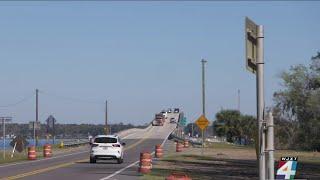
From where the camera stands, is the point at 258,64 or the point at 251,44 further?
the point at 251,44

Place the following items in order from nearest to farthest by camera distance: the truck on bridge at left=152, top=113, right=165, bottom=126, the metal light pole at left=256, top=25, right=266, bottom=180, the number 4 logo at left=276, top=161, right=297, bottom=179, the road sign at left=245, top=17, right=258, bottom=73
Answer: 1. the metal light pole at left=256, top=25, right=266, bottom=180
2. the road sign at left=245, top=17, right=258, bottom=73
3. the number 4 logo at left=276, top=161, right=297, bottom=179
4. the truck on bridge at left=152, top=113, right=165, bottom=126

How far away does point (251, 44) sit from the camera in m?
12.1

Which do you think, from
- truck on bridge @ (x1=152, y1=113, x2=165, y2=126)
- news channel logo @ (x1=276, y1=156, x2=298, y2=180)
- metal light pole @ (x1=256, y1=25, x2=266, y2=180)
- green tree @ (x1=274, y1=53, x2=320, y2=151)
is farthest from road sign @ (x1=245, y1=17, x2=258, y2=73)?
truck on bridge @ (x1=152, y1=113, x2=165, y2=126)

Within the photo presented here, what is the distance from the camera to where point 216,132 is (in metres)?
127

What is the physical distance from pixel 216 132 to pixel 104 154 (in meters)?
86.7

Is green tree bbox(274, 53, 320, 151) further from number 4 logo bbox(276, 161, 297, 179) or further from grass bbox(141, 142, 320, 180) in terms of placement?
number 4 logo bbox(276, 161, 297, 179)

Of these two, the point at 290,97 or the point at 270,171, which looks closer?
the point at 270,171

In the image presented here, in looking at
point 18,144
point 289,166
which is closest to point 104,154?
point 18,144

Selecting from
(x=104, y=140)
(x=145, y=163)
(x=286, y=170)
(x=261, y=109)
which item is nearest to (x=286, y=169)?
(x=286, y=170)

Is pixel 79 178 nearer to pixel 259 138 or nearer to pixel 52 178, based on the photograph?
pixel 52 178

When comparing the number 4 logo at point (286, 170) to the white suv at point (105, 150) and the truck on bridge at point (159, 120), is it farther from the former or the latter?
the truck on bridge at point (159, 120)

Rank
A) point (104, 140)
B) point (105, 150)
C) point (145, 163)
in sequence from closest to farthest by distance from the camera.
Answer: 1. point (145, 163)
2. point (105, 150)
3. point (104, 140)

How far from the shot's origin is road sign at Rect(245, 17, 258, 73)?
1197cm

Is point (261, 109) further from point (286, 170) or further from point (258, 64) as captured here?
point (286, 170)
